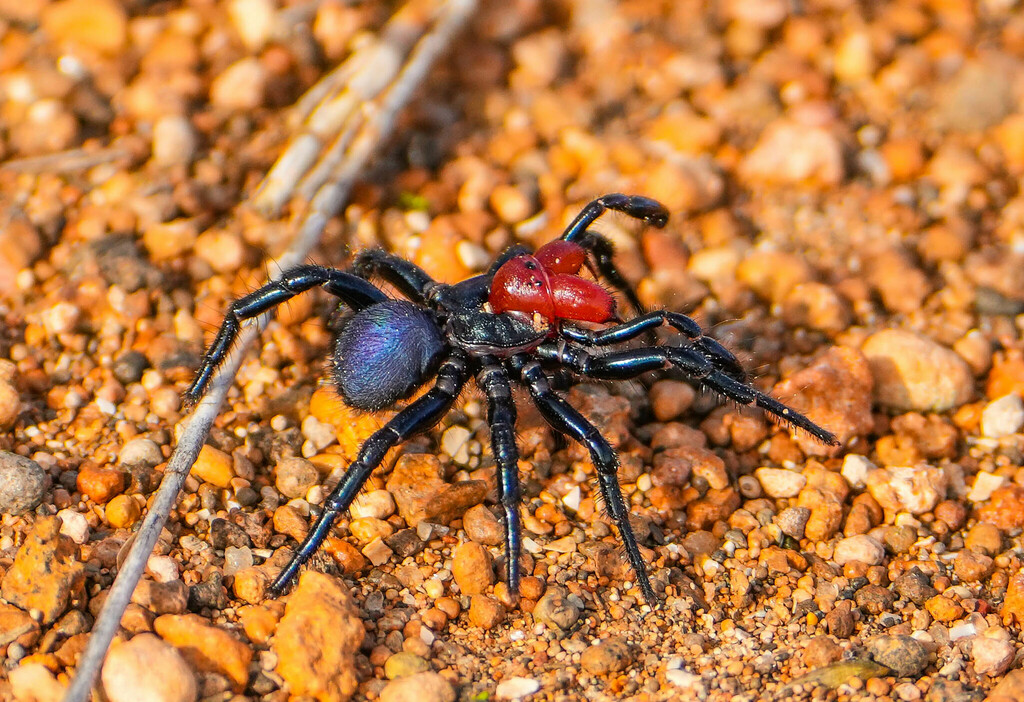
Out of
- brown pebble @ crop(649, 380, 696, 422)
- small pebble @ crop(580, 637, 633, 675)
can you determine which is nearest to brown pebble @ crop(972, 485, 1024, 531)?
brown pebble @ crop(649, 380, 696, 422)

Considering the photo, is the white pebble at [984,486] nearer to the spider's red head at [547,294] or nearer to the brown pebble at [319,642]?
the spider's red head at [547,294]

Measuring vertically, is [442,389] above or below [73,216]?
below

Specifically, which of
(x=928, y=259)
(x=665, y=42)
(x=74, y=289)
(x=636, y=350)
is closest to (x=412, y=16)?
(x=665, y=42)

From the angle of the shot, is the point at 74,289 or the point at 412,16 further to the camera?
the point at 412,16

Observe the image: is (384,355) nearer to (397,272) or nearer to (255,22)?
(397,272)

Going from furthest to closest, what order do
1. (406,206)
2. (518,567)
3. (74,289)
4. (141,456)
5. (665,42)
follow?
1. (665,42)
2. (406,206)
3. (74,289)
4. (141,456)
5. (518,567)

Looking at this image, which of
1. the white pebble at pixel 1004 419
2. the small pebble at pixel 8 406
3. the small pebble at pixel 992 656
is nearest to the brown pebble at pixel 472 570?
the small pebble at pixel 992 656

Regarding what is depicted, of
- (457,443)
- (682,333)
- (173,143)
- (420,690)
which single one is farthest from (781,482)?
(173,143)

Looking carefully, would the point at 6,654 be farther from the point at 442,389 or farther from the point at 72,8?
the point at 72,8
